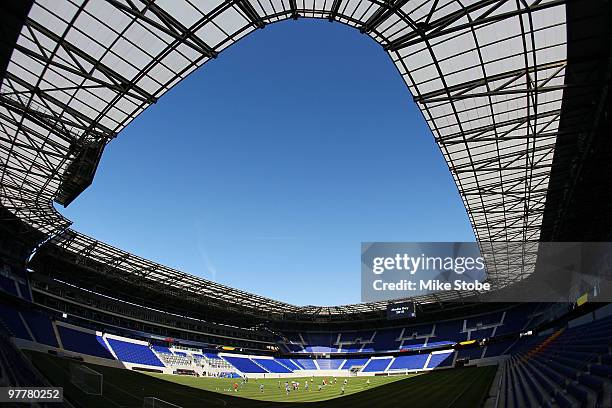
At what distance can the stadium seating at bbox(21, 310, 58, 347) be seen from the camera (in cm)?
4069

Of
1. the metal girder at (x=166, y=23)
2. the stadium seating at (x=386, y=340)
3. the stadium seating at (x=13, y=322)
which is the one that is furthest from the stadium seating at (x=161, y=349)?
the metal girder at (x=166, y=23)

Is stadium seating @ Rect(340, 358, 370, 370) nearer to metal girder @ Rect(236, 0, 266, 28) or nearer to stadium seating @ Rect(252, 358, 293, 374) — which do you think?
stadium seating @ Rect(252, 358, 293, 374)

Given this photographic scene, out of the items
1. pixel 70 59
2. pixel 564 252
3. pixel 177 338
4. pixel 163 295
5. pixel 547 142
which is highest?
pixel 70 59

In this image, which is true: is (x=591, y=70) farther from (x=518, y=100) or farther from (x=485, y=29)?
(x=485, y=29)

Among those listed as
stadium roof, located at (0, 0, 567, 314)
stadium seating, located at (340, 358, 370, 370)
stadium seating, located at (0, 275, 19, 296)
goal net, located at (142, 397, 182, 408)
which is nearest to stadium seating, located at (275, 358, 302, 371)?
stadium seating, located at (340, 358, 370, 370)

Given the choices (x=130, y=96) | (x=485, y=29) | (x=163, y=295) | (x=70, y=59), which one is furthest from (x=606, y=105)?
(x=163, y=295)

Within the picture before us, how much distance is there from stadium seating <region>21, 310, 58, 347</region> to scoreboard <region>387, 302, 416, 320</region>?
158 ft

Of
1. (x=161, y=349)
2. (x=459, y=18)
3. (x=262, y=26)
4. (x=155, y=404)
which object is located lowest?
(x=155, y=404)

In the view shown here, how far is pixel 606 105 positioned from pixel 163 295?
196ft

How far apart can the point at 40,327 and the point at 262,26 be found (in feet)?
140

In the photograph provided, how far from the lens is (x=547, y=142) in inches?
837

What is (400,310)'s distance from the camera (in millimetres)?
66000

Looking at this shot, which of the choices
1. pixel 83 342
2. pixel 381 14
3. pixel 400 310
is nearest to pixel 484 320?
pixel 400 310

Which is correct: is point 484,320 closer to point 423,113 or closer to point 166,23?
point 423,113
